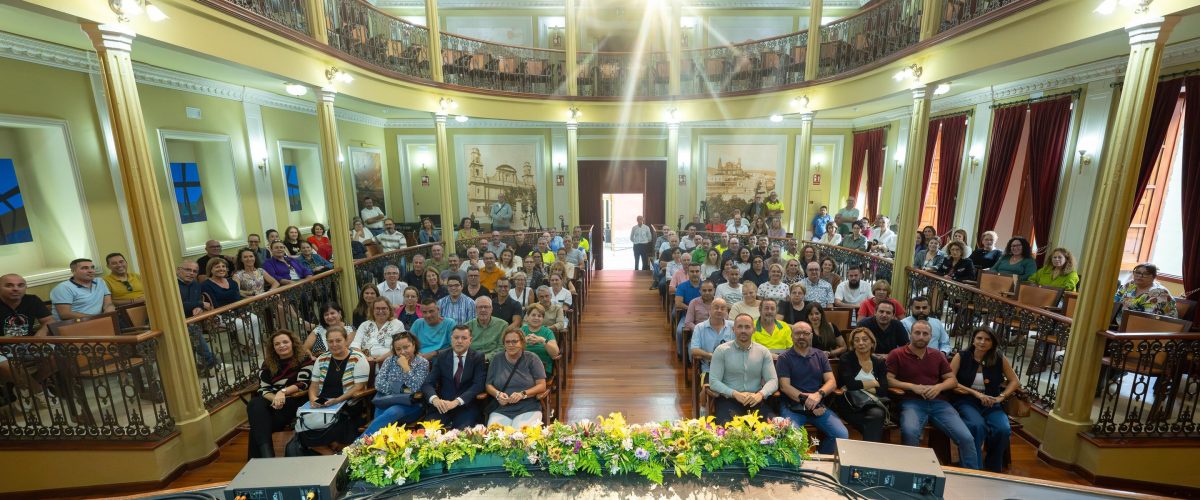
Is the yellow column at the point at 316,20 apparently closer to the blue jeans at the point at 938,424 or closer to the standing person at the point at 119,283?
the standing person at the point at 119,283

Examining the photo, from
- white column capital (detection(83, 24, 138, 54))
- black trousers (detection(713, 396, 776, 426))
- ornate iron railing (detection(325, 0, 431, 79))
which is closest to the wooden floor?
black trousers (detection(713, 396, 776, 426))

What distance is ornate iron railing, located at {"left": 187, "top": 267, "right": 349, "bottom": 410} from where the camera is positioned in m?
4.21

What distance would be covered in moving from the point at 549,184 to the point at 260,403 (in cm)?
995

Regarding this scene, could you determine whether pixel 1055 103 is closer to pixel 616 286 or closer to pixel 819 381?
pixel 819 381

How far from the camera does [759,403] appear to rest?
12.1ft

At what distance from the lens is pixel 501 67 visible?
9602 mm

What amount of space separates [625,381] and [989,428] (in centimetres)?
327

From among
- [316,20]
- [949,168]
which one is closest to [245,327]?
[316,20]

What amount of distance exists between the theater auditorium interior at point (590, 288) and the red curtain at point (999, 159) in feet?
0.17

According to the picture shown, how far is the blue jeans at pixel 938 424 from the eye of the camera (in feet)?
11.1

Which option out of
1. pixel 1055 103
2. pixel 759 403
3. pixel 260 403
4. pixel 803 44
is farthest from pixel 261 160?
pixel 1055 103

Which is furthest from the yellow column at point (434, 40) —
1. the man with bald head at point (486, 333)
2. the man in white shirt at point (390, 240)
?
the man with bald head at point (486, 333)

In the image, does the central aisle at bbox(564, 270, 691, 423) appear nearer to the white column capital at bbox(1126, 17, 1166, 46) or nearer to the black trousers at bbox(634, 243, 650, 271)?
the black trousers at bbox(634, 243, 650, 271)

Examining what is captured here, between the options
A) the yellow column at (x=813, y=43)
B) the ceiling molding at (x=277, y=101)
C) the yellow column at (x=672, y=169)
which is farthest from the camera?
the yellow column at (x=672, y=169)
